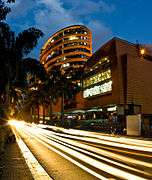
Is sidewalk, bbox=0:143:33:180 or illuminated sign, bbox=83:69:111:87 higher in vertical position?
illuminated sign, bbox=83:69:111:87

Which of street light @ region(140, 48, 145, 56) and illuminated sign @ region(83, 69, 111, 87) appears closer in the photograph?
illuminated sign @ region(83, 69, 111, 87)

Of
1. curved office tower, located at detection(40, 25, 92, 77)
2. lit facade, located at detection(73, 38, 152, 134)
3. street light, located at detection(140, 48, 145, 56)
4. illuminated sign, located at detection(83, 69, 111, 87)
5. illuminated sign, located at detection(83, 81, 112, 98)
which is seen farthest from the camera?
curved office tower, located at detection(40, 25, 92, 77)

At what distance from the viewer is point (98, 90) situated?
251ft

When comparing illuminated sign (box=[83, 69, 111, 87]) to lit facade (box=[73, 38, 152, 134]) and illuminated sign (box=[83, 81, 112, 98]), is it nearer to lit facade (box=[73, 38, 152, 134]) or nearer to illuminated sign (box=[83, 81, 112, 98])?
lit facade (box=[73, 38, 152, 134])

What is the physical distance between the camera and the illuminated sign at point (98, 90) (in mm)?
70781

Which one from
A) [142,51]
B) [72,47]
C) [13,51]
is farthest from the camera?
[72,47]

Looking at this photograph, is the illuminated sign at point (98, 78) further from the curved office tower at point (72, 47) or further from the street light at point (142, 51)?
the curved office tower at point (72, 47)

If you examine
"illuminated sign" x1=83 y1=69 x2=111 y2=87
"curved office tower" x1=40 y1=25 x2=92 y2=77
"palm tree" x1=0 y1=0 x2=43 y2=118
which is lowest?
"palm tree" x1=0 y1=0 x2=43 y2=118

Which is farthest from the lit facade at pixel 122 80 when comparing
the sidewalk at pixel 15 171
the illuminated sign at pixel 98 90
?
the sidewalk at pixel 15 171

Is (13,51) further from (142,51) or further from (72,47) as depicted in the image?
(72,47)

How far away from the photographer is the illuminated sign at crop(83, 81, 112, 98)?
7078cm

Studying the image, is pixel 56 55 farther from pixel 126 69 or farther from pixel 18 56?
pixel 18 56

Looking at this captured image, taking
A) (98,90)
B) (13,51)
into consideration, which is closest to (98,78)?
(98,90)

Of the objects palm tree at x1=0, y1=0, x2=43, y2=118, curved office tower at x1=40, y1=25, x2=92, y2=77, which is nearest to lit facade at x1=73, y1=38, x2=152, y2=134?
palm tree at x1=0, y1=0, x2=43, y2=118
